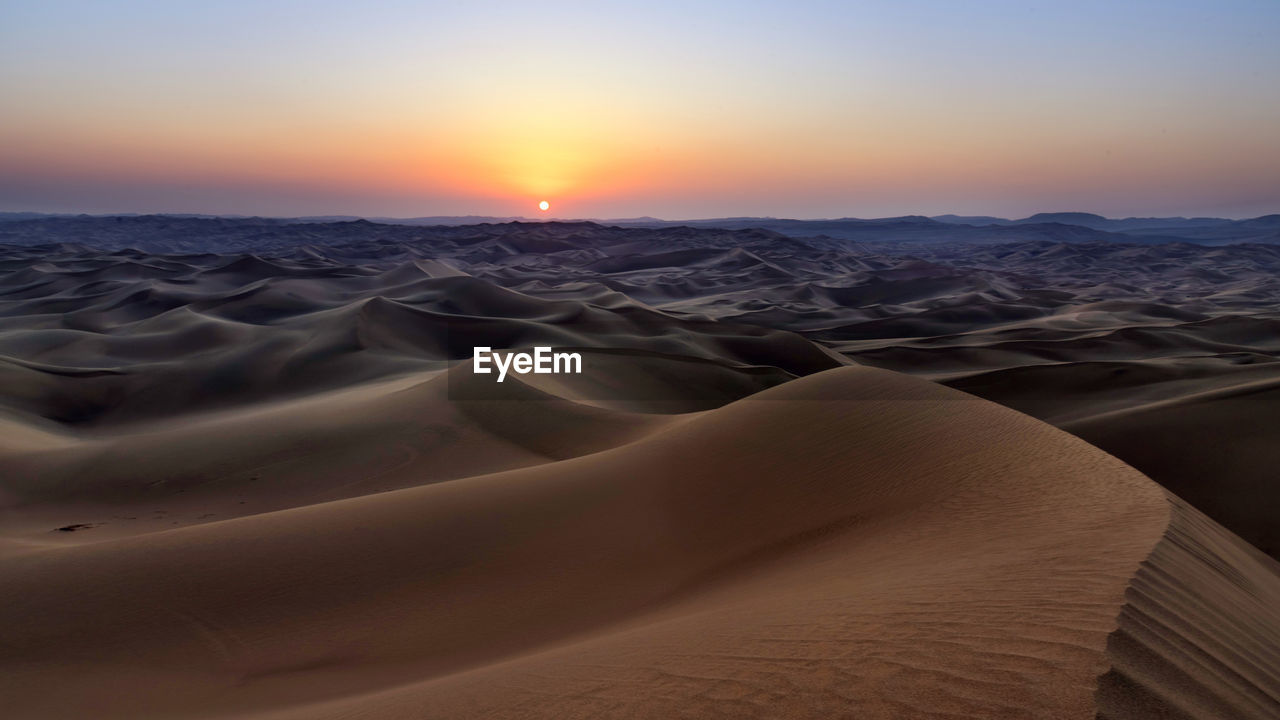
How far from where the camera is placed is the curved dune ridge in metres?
2.30

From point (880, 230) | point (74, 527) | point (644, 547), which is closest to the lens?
point (644, 547)

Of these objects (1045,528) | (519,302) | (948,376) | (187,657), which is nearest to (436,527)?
(187,657)

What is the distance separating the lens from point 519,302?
2705 centimetres

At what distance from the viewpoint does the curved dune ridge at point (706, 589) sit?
7.56 feet

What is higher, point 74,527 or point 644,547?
point 644,547

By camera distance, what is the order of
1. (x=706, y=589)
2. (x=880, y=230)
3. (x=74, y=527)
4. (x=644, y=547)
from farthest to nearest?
(x=880, y=230), (x=74, y=527), (x=644, y=547), (x=706, y=589)

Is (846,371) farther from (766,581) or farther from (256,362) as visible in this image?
(256,362)

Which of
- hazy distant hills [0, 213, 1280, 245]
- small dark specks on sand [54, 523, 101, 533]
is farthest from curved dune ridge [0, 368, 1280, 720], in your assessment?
hazy distant hills [0, 213, 1280, 245]

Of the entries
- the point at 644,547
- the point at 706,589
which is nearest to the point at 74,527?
the point at 644,547

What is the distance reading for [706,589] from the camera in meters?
4.31

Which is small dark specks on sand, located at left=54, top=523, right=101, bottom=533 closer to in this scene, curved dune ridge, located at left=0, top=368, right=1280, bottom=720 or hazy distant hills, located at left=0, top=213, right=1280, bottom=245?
curved dune ridge, located at left=0, top=368, right=1280, bottom=720

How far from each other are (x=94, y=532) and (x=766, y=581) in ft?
22.3

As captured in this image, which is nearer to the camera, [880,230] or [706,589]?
[706,589]

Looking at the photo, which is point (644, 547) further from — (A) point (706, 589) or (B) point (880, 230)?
(B) point (880, 230)
